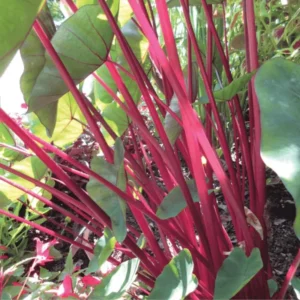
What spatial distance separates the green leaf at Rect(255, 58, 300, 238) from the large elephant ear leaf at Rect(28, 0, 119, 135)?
10.1 inches

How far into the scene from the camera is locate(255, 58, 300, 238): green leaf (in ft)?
1.03

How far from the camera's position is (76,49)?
59 cm

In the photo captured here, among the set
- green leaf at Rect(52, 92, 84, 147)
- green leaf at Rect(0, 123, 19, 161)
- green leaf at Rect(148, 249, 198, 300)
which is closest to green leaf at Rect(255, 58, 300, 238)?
green leaf at Rect(148, 249, 198, 300)

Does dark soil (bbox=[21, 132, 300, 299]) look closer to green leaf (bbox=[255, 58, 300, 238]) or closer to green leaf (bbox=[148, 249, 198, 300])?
green leaf (bbox=[148, 249, 198, 300])

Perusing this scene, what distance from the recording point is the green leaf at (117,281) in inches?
24.4

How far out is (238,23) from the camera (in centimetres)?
149

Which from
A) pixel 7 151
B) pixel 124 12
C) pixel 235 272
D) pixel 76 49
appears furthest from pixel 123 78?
pixel 235 272

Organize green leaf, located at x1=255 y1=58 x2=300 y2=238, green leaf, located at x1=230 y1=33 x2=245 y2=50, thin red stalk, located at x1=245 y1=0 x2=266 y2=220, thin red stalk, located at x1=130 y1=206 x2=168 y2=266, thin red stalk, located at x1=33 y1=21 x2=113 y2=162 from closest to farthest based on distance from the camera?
1. green leaf, located at x1=255 y1=58 x2=300 y2=238
2. thin red stalk, located at x1=33 y1=21 x2=113 y2=162
3. thin red stalk, located at x1=245 y1=0 x2=266 y2=220
4. thin red stalk, located at x1=130 y1=206 x2=168 y2=266
5. green leaf, located at x1=230 y1=33 x2=245 y2=50

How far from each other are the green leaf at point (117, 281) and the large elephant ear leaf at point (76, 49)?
0.29 m

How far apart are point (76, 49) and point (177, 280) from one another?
371mm

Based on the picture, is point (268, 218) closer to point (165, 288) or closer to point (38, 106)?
point (165, 288)

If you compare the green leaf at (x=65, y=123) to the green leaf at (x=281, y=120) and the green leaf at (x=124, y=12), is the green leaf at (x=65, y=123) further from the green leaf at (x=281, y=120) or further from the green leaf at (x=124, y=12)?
the green leaf at (x=281, y=120)

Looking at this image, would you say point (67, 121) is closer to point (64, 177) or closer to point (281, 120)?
point (64, 177)

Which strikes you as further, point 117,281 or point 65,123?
point 65,123
